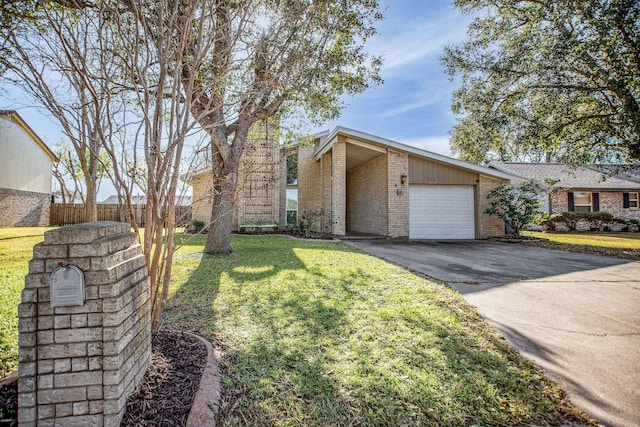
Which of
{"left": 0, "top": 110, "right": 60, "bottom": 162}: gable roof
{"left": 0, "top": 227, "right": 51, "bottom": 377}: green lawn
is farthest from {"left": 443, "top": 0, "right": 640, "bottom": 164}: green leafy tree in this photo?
{"left": 0, "top": 110, "right": 60, "bottom": 162}: gable roof

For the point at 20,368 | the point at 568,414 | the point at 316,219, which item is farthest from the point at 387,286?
the point at 316,219

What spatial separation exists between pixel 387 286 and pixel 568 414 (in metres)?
2.87

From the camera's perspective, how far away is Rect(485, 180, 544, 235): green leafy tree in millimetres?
11758

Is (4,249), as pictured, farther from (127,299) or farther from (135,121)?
(127,299)

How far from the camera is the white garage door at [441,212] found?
40.7ft

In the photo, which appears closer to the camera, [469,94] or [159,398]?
[159,398]

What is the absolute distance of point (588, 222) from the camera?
59.0 feet

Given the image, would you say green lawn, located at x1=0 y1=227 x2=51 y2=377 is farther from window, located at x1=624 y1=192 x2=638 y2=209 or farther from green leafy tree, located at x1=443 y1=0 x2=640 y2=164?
window, located at x1=624 y1=192 x2=638 y2=209

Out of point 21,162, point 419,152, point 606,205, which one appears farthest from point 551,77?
point 21,162

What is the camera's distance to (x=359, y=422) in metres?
1.86

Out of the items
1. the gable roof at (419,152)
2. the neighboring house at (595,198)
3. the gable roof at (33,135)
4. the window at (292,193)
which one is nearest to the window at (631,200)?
the neighboring house at (595,198)

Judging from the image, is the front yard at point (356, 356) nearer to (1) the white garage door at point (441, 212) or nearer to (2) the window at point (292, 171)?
(1) the white garage door at point (441, 212)

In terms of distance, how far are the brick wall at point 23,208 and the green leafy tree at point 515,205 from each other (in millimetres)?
24932

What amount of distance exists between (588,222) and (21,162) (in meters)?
34.3
